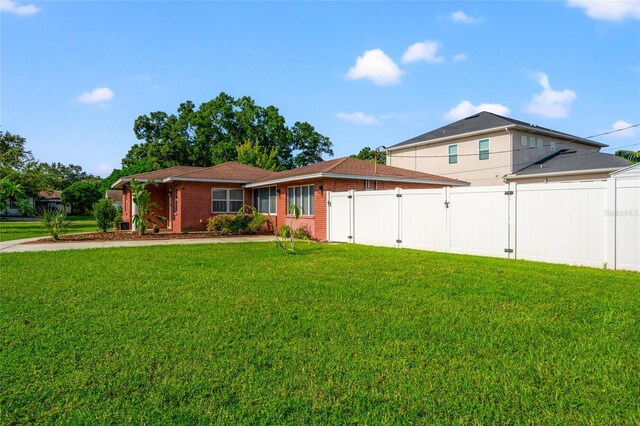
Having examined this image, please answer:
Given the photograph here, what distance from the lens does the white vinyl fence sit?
8500 millimetres

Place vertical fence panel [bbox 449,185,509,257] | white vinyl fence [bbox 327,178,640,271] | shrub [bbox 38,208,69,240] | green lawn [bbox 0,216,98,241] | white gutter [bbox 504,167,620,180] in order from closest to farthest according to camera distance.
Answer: white vinyl fence [bbox 327,178,640,271] → vertical fence panel [bbox 449,185,509,257] → shrub [bbox 38,208,69,240] → green lawn [bbox 0,216,98,241] → white gutter [bbox 504,167,620,180]

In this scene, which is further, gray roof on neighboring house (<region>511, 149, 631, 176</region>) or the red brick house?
gray roof on neighboring house (<region>511, 149, 631, 176</region>)

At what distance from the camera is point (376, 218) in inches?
551

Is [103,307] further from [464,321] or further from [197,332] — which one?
[464,321]

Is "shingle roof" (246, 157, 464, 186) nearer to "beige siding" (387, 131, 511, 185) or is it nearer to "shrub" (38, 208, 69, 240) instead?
"beige siding" (387, 131, 511, 185)

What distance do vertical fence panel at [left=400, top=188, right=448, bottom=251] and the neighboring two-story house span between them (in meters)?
15.1

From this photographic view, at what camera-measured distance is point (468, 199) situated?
36.4ft

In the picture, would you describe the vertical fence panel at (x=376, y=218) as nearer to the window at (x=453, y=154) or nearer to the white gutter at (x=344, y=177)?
the white gutter at (x=344, y=177)

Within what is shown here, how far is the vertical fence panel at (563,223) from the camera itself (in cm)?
877

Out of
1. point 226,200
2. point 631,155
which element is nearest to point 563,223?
point 226,200

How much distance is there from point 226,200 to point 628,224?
58.7 ft

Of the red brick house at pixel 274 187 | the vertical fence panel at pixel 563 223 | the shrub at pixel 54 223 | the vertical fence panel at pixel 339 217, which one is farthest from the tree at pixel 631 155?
the shrub at pixel 54 223

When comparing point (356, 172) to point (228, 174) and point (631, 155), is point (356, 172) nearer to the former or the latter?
point (228, 174)

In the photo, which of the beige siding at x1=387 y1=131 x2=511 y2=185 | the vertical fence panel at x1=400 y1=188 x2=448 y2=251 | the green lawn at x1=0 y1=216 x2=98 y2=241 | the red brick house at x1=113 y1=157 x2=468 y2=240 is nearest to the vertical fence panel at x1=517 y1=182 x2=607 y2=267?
the vertical fence panel at x1=400 y1=188 x2=448 y2=251
